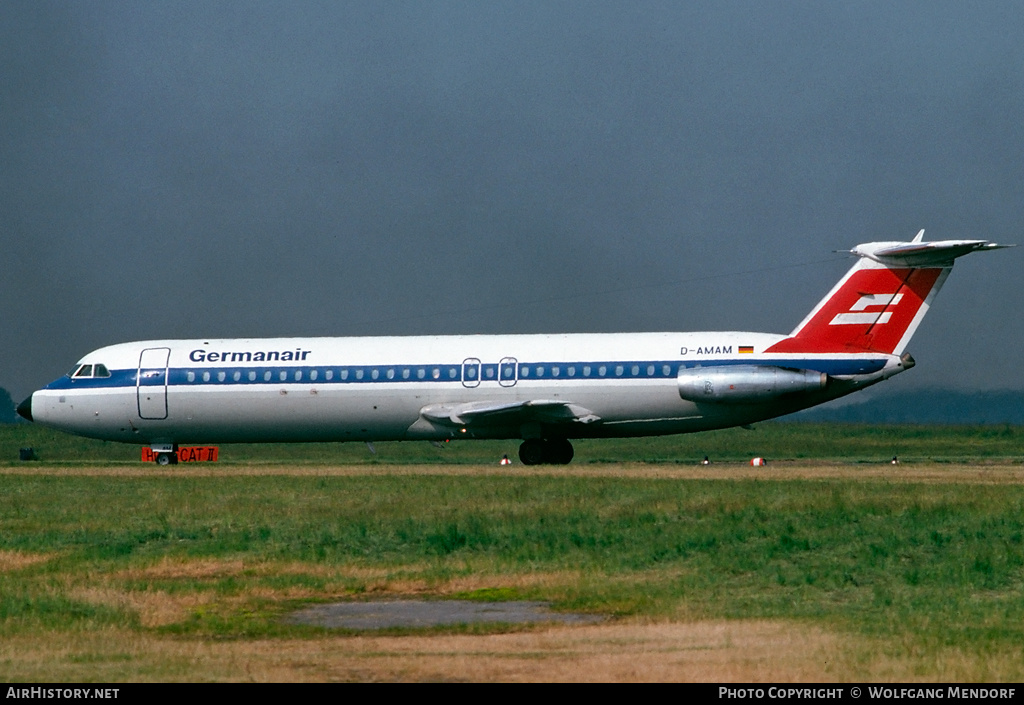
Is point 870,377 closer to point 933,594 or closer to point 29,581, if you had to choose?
point 933,594

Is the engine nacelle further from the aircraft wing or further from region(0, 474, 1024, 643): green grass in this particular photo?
region(0, 474, 1024, 643): green grass

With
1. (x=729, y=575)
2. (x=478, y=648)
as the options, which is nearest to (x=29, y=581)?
(x=478, y=648)

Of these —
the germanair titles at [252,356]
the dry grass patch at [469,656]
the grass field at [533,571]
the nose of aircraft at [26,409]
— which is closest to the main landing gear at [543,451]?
the grass field at [533,571]

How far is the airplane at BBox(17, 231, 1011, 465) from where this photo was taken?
38.0 m

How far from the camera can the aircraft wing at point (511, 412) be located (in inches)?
1561

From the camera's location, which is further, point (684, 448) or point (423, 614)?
point (684, 448)

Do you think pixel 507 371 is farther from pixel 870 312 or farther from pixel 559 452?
pixel 870 312

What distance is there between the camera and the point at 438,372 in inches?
1612

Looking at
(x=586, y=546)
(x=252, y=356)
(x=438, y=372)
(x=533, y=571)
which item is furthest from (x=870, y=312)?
(x=533, y=571)

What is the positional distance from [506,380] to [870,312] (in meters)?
10.3

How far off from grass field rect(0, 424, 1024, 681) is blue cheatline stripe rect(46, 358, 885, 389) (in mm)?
3296

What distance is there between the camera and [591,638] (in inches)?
591

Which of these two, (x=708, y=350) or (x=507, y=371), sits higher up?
(x=708, y=350)

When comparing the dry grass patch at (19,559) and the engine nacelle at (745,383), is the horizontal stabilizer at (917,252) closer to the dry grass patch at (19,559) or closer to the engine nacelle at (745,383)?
the engine nacelle at (745,383)
